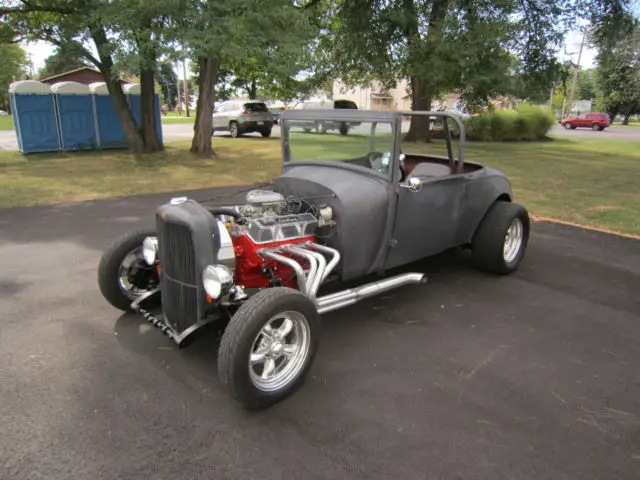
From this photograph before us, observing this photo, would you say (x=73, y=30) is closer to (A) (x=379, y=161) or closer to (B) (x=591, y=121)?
(A) (x=379, y=161)

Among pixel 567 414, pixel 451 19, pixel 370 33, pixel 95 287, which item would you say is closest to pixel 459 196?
pixel 567 414

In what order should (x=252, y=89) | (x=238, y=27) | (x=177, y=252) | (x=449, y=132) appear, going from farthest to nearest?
(x=252, y=89)
(x=238, y=27)
(x=449, y=132)
(x=177, y=252)

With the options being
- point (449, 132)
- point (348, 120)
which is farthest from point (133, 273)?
point (449, 132)

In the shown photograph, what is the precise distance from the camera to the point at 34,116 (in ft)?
47.3

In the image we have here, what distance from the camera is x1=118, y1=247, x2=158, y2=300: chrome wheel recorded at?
3.81 m

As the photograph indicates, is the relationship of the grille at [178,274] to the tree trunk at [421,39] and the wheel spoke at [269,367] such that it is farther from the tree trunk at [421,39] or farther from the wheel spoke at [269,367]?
the tree trunk at [421,39]

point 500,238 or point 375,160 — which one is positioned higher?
point 375,160

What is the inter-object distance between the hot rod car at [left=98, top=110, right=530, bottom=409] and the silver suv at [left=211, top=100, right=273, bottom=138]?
18.9m

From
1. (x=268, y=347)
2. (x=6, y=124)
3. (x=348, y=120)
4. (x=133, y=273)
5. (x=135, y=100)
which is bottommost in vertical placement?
(x=268, y=347)

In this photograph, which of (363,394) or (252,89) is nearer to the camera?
(363,394)

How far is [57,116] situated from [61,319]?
43.7 ft

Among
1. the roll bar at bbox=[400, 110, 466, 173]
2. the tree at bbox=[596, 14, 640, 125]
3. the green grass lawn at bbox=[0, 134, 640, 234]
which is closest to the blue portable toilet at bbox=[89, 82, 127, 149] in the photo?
the green grass lawn at bbox=[0, 134, 640, 234]

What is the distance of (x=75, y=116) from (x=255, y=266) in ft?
46.6

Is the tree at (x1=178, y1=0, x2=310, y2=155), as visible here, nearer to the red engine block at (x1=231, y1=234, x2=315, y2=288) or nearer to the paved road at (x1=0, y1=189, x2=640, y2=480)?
the paved road at (x1=0, y1=189, x2=640, y2=480)
